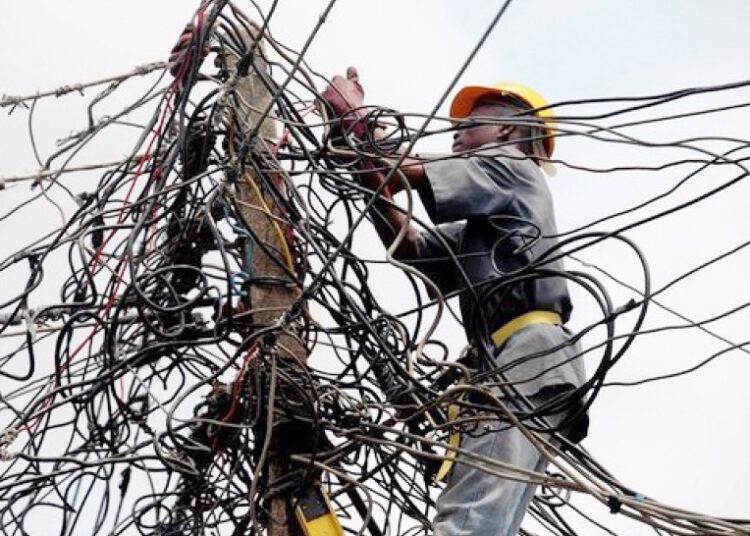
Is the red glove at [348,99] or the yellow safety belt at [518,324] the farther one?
the red glove at [348,99]

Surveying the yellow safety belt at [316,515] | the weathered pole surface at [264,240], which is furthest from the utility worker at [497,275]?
the yellow safety belt at [316,515]

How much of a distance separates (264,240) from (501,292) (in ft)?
3.20

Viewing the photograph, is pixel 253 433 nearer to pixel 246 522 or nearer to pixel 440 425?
pixel 246 522

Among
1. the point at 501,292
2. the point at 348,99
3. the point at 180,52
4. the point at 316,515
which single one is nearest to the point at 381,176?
the point at 348,99

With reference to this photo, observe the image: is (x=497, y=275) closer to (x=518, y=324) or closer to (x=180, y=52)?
(x=518, y=324)

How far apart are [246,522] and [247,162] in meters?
1.32

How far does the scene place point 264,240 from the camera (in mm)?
4809

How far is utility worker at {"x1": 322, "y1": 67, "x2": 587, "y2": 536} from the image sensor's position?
4039 millimetres

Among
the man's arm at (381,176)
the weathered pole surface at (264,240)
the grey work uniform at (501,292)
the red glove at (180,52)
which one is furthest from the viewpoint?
the red glove at (180,52)

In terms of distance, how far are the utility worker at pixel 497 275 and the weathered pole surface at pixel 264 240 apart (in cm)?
32

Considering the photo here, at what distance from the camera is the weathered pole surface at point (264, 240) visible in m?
4.61

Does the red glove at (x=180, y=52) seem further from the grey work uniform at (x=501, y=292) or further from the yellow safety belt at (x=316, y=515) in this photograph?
the yellow safety belt at (x=316, y=515)

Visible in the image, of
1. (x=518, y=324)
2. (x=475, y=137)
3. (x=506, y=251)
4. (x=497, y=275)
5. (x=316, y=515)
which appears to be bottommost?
(x=316, y=515)

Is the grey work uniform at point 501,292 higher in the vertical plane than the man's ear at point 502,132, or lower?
lower
